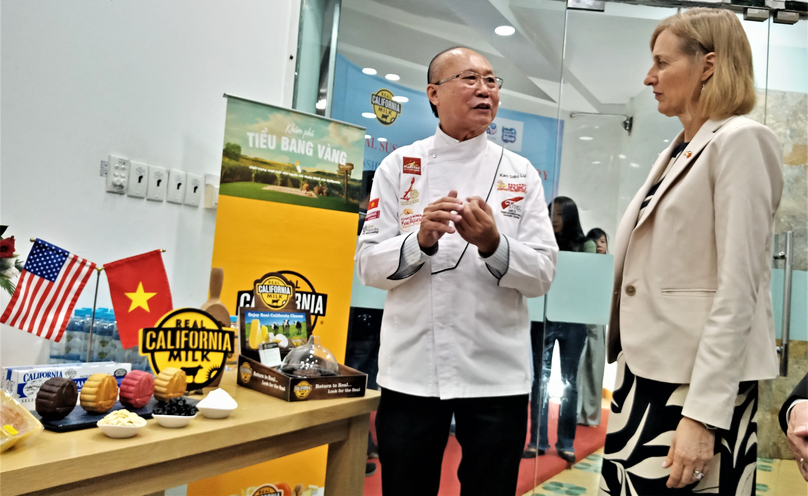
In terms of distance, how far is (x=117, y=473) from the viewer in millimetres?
984

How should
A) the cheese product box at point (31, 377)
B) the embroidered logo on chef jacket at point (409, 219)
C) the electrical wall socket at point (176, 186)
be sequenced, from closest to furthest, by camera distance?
the cheese product box at point (31, 377) < the embroidered logo on chef jacket at point (409, 219) < the electrical wall socket at point (176, 186)

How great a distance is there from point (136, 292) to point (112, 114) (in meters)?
0.99

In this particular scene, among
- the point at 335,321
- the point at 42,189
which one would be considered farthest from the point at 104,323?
the point at 335,321

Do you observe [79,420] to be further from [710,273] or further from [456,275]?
[710,273]

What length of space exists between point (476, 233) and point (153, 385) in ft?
2.68

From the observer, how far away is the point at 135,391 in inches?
45.3

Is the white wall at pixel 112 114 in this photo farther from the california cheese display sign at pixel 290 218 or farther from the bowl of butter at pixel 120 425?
the bowl of butter at pixel 120 425

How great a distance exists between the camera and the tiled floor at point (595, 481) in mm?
3207

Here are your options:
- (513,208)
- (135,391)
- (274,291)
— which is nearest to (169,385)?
(135,391)

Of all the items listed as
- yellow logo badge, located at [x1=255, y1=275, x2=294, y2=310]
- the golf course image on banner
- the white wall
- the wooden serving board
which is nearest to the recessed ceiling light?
the golf course image on banner

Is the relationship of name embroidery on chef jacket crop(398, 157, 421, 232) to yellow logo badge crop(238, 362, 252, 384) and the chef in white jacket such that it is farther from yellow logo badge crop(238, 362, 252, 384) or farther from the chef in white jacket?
yellow logo badge crop(238, 362, 252, 384)

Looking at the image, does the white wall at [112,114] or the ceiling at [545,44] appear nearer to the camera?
the white wall at [112,114]

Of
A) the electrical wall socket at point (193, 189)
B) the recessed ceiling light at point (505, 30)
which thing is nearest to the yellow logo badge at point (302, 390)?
the electrical wall socket at point (193, 189)

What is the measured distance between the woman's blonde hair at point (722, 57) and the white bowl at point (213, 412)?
1208mm
